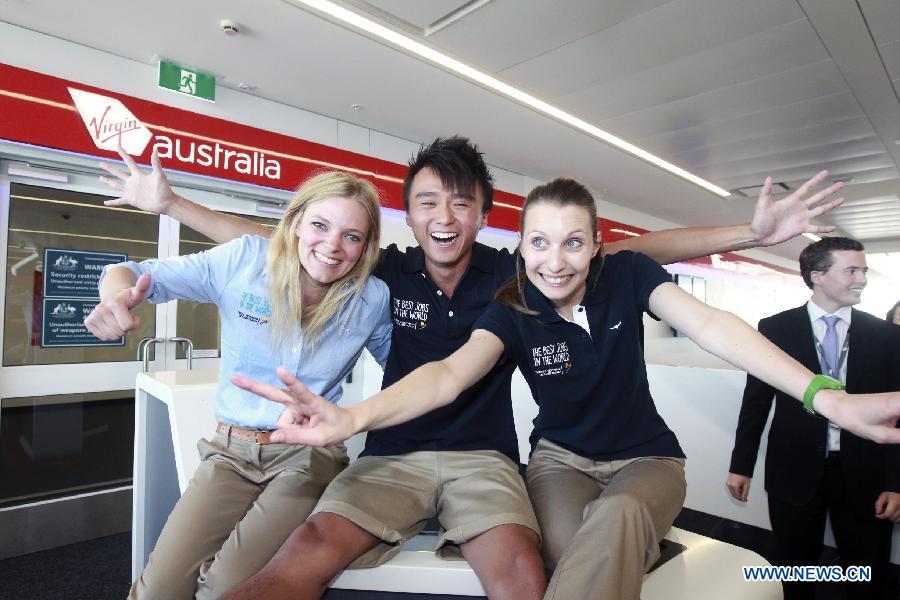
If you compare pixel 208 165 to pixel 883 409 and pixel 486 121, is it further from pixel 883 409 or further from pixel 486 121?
pixel 883 409

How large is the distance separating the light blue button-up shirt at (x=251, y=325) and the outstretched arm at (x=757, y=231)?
3.03 ft

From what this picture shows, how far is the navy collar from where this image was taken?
1856 millimetres

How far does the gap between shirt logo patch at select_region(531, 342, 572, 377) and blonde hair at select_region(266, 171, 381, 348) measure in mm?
608

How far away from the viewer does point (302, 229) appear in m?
1.69

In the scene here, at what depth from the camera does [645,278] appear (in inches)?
59.0

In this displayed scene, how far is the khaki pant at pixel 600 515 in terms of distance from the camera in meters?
1.04

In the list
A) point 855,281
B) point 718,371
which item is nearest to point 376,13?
point 855,281

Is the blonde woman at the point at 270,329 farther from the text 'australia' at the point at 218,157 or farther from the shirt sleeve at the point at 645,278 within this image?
the text 'australia' at the point at 218,157

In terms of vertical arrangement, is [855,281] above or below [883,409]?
above

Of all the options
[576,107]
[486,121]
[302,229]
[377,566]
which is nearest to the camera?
[377,566]

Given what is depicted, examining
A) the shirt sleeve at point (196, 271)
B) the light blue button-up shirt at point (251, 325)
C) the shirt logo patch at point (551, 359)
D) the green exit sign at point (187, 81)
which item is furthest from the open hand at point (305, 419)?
the green exit sign at point (187, 81)

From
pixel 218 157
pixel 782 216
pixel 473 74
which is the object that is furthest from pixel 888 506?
pixel 218 157

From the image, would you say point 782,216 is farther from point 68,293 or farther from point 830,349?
point 68,293

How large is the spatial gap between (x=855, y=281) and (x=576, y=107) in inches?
115
